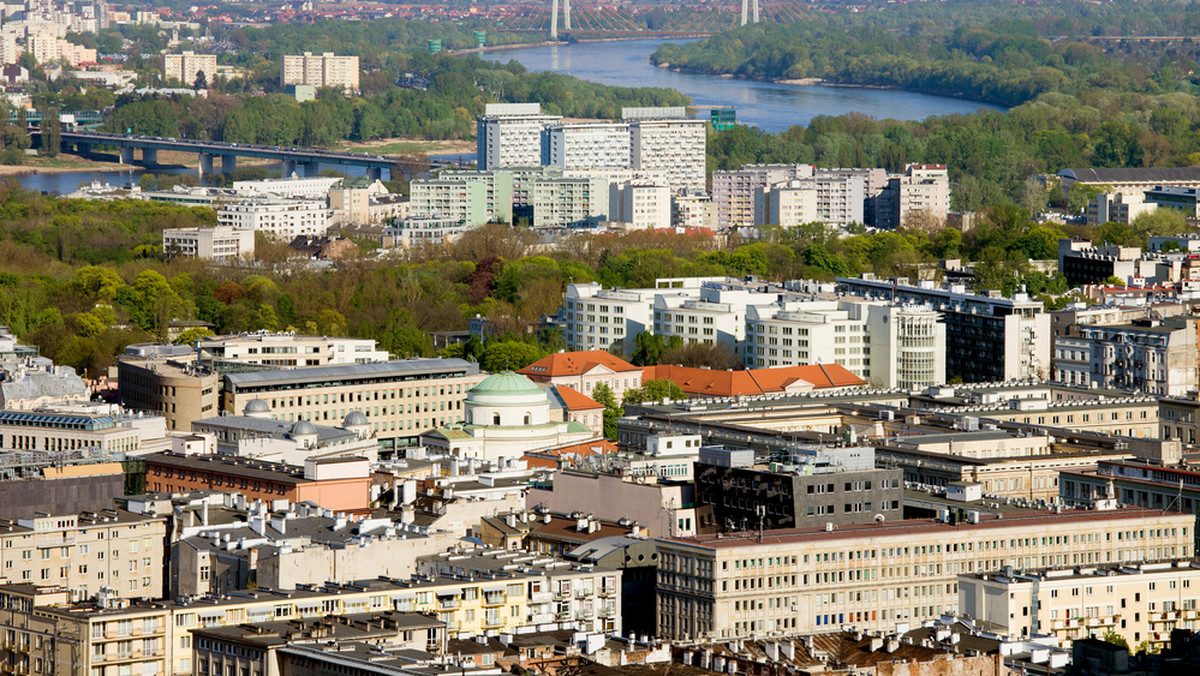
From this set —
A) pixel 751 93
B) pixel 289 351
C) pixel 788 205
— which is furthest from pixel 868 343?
pixel 751 93

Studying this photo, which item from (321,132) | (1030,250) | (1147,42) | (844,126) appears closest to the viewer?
(1030,250)

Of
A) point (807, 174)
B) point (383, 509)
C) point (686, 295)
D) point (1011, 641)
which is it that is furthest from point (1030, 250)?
point (1011, 641)

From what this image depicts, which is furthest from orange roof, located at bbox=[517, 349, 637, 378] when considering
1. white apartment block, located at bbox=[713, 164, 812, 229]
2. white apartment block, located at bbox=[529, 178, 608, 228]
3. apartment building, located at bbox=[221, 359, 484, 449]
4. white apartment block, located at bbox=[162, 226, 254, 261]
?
white apartment block, located at bbox=[713, 164, 812, 229]

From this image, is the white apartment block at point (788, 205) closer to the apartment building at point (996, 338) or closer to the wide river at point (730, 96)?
the wide river at point (730, 96)

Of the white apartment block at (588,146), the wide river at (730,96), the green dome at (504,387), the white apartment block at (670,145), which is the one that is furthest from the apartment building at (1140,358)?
the wide river at (730,96)

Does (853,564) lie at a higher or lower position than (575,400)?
higher

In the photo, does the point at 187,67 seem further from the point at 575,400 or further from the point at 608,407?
the point at 575,400

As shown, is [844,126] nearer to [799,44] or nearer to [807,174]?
[807,174]
